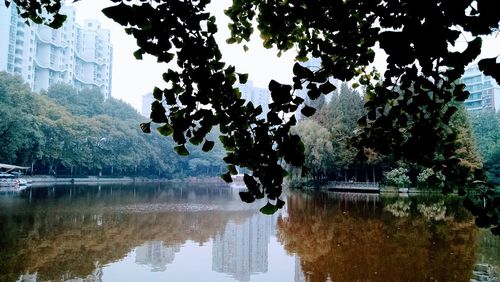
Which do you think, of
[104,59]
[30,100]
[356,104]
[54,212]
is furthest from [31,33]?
[54,212]

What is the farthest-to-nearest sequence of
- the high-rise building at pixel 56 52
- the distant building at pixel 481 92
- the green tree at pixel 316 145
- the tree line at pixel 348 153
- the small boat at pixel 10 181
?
the distant building at pixel 481 92, the high-rise building at pixel 56 52, the green tree at pixel 316 145, the tree line at pixel 348 153, the small boat at pixel 10 181

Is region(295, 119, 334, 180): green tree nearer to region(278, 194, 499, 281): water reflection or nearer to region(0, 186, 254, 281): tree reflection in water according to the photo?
region(0, 186, 254, 281): tree reflection in water

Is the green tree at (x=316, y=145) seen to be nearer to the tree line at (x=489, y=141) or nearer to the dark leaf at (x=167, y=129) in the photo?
the tree line at (x=489, y=141)

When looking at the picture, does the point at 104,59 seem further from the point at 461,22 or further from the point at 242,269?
the point at 461,22

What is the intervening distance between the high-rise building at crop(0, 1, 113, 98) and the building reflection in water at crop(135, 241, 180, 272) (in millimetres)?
51057

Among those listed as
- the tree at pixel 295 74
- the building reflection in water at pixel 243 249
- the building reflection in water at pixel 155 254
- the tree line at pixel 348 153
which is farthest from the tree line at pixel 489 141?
the tree at pixel 295 74

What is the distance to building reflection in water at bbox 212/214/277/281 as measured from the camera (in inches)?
343

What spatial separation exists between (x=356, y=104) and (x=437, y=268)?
3252 centimetres

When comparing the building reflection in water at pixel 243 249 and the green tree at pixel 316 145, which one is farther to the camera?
the green tree at pixel 316 145

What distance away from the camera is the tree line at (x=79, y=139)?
3500 cm

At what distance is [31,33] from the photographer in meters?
66.4

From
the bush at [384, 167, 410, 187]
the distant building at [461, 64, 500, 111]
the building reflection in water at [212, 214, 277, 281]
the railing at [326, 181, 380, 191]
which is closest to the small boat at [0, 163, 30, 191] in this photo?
the building reflection in water at [212, 214, 277, 281]

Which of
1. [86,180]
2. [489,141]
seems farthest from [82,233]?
[489,141]

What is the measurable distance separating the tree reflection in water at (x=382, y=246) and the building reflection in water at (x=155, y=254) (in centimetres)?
311
